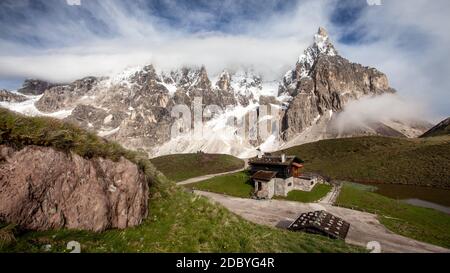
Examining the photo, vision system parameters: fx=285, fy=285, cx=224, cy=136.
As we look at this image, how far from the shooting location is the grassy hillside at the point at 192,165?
366 feet

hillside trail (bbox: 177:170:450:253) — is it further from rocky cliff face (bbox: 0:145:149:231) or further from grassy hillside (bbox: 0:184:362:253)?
rocky cliff face (bbox: 0:145:149:231)

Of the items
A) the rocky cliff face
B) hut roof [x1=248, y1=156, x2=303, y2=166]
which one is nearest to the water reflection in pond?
hut roof [x1=248, y1=156, x2=303, y2=166]

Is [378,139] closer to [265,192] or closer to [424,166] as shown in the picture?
[424,166]

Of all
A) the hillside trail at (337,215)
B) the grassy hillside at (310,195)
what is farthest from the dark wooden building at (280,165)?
the hillside trail at (337,215)

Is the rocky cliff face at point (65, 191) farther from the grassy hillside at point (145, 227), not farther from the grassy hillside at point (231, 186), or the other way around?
the grassy hillside at point (231, 186)

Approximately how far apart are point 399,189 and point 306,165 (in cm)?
5249

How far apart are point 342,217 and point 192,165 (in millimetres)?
80498

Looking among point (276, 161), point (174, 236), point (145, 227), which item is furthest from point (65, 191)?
point (276, 161)

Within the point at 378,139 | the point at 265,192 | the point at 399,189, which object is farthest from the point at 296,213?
the point at 378,139

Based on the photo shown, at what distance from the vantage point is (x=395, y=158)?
128 meters

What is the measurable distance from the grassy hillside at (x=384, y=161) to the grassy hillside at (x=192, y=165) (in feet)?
133

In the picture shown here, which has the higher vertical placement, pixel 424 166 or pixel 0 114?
pixel 0 114

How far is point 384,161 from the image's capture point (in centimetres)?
12712

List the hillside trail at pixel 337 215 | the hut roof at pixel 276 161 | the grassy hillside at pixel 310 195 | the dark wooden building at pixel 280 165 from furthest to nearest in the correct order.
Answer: the hut roof at pixel 276 161 < the dark wooden building at pixel 280 165 < the grassy hillside at pixel 310 195 < the hillside trail at pixel 337 215
